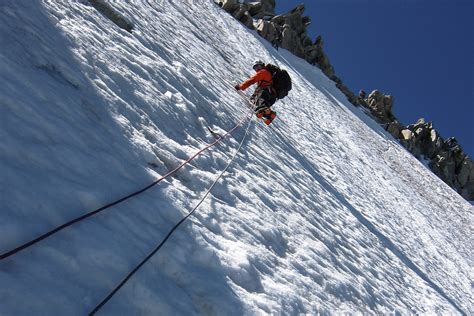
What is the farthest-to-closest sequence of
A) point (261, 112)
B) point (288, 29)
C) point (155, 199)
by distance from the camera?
point (288, 29) < point (261, 112) < point (155, 199)

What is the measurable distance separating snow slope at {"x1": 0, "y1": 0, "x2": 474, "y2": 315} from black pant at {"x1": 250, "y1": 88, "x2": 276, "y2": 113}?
499mm

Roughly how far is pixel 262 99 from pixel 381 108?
32.0 metres

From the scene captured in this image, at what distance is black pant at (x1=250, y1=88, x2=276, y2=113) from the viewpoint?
9.08 meters

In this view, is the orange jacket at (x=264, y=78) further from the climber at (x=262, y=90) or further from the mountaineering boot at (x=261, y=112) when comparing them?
the mountaineering boot at (x=261, y=112)

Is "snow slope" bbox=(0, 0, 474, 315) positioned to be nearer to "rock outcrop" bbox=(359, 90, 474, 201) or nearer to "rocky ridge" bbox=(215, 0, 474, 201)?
"rocky ridge" bbox=(215, 0, 474, 201)

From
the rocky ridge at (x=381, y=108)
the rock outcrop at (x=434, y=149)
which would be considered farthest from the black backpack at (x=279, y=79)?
the rock outcrop at (x=434, y=149)

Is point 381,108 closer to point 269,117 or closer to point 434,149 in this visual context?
point 434,149

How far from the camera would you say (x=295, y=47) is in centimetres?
3147

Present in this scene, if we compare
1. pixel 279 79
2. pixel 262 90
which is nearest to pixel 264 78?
pixel 262 90

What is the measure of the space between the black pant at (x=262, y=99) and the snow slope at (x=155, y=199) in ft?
1.64

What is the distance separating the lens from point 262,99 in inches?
369

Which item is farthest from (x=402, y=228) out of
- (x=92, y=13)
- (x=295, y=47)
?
(x=295, y=47)

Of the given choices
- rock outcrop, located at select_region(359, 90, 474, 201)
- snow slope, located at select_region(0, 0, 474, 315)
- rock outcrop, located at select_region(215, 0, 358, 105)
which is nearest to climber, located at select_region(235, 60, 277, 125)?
snow slope, located at select_region(0, 0, 474, 315)

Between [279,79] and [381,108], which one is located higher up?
[381,108]
